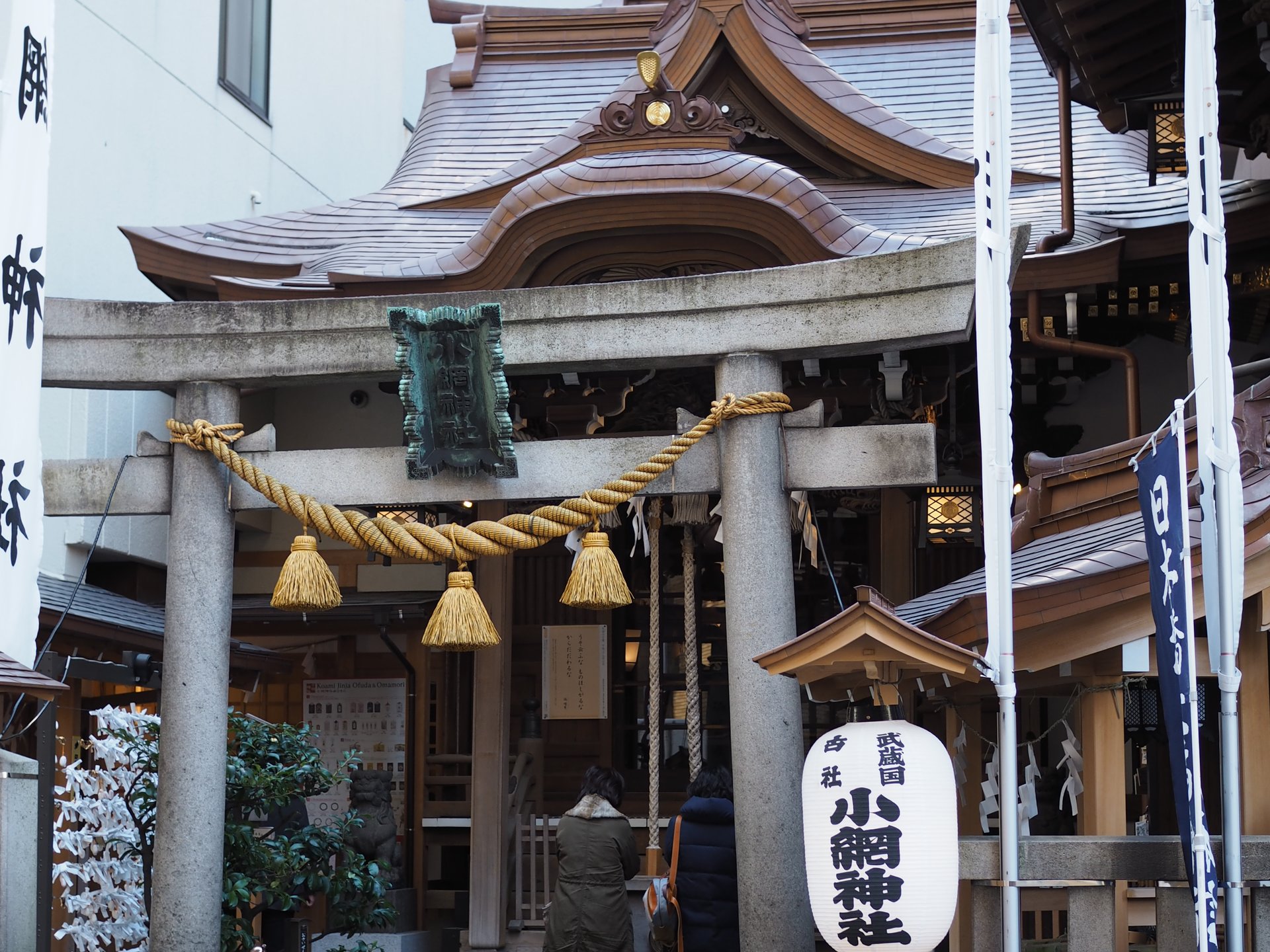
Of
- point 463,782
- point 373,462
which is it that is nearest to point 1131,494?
point 373,462

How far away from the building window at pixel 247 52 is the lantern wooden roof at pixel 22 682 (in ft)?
36.6

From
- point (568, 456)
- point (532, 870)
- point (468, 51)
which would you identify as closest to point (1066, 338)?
point (568, 456)

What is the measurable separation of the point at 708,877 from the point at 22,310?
4508 millimetres

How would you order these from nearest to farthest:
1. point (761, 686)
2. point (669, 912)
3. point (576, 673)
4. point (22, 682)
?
point (22, 682) → point (761, 686) → point (669, 912) → point (576, 673)

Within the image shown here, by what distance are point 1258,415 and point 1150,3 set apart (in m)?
3.74

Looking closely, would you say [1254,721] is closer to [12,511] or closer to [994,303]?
[994,303]

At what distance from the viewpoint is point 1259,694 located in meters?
7.04

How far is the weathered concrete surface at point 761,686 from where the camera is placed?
752 cm

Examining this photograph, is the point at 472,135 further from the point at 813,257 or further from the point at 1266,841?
the point at 1266,841

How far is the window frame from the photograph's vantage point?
1639 centimetres

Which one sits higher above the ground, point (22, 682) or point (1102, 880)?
point (22, 682)

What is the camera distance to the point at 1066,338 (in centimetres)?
1107

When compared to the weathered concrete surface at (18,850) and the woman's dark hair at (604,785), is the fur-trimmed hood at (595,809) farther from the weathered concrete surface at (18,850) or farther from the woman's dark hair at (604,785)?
the weathered concrete surface at (18,850)

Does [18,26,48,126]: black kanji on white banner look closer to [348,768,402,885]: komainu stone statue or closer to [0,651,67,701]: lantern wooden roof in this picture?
[0,651,67,701]: lantern wooden roof
